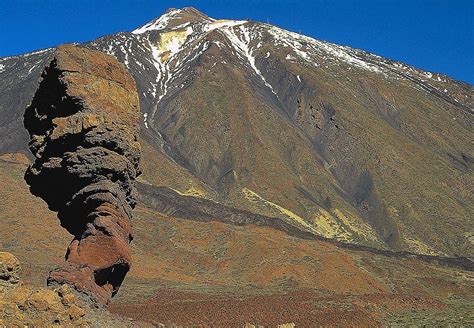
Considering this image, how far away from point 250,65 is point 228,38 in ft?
63.7

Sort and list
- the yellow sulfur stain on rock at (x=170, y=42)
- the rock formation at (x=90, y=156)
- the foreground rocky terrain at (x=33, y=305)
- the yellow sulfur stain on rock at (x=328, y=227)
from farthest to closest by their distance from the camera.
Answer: the yellow sulfur stain on rock at (x=170, y=42) → the yellow sulfur stain on rock at (x=328, y=227) → the rock formation at (x=90, y=156) → the foreground rocky terrain at (x=33, y=305)

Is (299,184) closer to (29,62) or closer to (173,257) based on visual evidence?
(173,257)

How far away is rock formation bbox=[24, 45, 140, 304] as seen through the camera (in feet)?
50.2

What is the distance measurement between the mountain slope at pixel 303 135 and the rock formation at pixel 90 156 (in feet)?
260

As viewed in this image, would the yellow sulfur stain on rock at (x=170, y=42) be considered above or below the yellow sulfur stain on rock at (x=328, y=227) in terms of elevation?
above

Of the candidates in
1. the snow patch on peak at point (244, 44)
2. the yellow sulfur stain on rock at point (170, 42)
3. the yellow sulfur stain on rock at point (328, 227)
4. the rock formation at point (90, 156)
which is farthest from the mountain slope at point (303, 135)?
the rock formation at point (90, 156)

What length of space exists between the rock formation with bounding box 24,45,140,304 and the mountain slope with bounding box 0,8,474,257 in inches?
3118

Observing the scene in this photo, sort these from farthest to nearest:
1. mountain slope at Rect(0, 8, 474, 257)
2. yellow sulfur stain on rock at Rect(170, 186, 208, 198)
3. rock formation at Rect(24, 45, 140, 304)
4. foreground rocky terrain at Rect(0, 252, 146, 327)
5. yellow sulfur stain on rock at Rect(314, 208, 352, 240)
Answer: mountain slope at Rect(0, 8, 474, 257) → yellow sulfur stain on rock at Rect(170, 186, 208, 198) → yellow sulfur stain on rock at Rect(314, 208, 352, 240) → rock formation at Rect(24, 45, 140, 304) → foreground rocky terrain at Rect(0, 252, 146, 327)

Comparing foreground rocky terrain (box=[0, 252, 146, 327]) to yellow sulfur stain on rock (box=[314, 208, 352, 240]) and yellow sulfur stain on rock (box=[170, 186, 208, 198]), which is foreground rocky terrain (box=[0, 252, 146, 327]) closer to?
yellow sulfur stain on rock (box=[314, 208, 352, 240])

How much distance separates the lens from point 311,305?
35.8 m

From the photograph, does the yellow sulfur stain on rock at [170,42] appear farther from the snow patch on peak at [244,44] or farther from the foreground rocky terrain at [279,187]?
the snow patch on peak at [244,44]

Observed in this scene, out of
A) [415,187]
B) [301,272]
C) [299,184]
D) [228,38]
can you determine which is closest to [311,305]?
[301,272]

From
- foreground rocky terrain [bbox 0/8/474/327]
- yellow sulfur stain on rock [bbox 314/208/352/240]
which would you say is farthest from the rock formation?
yellow sulfur stain on rock [bbox 314/208/352/240]

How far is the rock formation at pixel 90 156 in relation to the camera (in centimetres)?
1529
